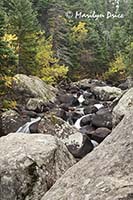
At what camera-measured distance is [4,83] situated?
1015 inches

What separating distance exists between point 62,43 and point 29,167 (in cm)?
4521

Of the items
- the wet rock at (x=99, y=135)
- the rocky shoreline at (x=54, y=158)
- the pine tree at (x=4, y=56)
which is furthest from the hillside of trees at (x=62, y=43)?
the rocky shoreline at (x=54, y=158)

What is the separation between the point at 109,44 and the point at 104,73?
25.9 feet

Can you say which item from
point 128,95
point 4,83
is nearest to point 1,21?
point 4,83

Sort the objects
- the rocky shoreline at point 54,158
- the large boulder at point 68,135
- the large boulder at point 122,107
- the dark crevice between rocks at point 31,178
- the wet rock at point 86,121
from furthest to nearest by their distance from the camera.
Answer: the wet rock at point 86,121 < the large boulder at point 68,135 < the large boulder at point 122,107 < the dark crevice between rocks at point 31,178 < the rocky shoreline at point 54,158

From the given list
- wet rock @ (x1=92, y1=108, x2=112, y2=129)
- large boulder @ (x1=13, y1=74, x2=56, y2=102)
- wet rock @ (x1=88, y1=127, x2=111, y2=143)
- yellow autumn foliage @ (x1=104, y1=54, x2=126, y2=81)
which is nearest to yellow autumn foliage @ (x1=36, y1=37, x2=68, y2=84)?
large boulder @ (x1=13, y1=74, x2=56, y2=102)

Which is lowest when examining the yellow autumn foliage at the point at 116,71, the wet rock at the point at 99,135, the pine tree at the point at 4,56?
the yellow autumn foliage at the point at 116,71

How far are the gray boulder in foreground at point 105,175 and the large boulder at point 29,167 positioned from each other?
2.78 m

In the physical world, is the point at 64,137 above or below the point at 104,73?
above

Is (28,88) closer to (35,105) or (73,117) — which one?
(35,105)

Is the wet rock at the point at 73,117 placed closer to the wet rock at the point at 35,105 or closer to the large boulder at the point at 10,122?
the wet rock at the point at 35,105

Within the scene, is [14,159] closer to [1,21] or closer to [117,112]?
[117,112]

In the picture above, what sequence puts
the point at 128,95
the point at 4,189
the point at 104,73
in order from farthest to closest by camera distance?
the point at 104,73 → the point at 128,95 → the point at 4,189

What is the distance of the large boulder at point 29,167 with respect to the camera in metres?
8.46
